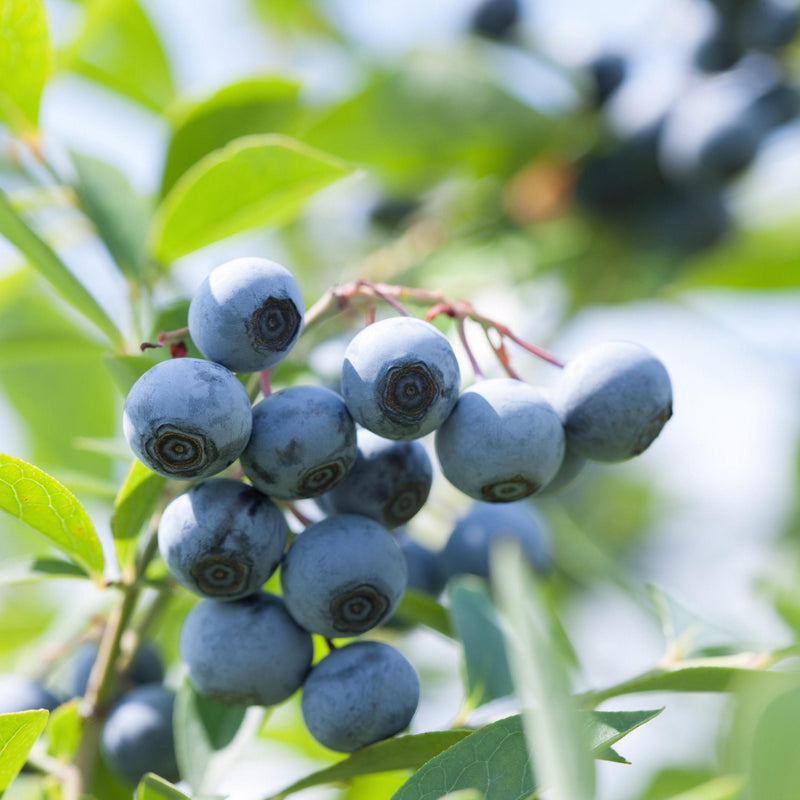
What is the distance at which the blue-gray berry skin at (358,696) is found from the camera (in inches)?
45.3

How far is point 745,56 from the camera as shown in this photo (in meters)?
2.73

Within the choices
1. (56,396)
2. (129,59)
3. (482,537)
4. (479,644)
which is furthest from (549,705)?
(56,396)

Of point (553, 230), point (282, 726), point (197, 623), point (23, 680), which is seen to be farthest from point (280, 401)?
point (553, 230)

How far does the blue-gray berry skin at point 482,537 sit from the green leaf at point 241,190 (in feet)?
1.88

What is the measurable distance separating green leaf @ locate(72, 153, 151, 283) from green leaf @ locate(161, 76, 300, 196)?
0.30ft

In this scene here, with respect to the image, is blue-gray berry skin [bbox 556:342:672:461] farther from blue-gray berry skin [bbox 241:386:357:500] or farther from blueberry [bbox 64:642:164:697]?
blueberry [bbox 64:642:164:697]

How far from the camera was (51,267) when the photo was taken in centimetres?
124

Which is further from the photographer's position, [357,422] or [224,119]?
[224,119]

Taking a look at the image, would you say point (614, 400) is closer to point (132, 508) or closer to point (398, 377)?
point (398, 377)

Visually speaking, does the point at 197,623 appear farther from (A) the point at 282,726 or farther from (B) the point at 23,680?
(A) the point at 282,726

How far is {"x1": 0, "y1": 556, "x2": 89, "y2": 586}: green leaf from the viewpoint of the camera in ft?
3.87

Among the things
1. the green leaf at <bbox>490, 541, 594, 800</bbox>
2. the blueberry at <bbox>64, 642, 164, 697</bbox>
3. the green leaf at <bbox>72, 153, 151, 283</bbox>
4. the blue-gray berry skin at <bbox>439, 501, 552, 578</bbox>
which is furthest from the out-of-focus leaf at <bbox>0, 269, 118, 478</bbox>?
the green leaf at <bbox>490, 541, 594, 800</bbox>

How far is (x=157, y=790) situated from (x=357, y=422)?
0.43 metres

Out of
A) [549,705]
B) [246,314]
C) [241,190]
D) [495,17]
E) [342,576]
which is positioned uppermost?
[495,17]
